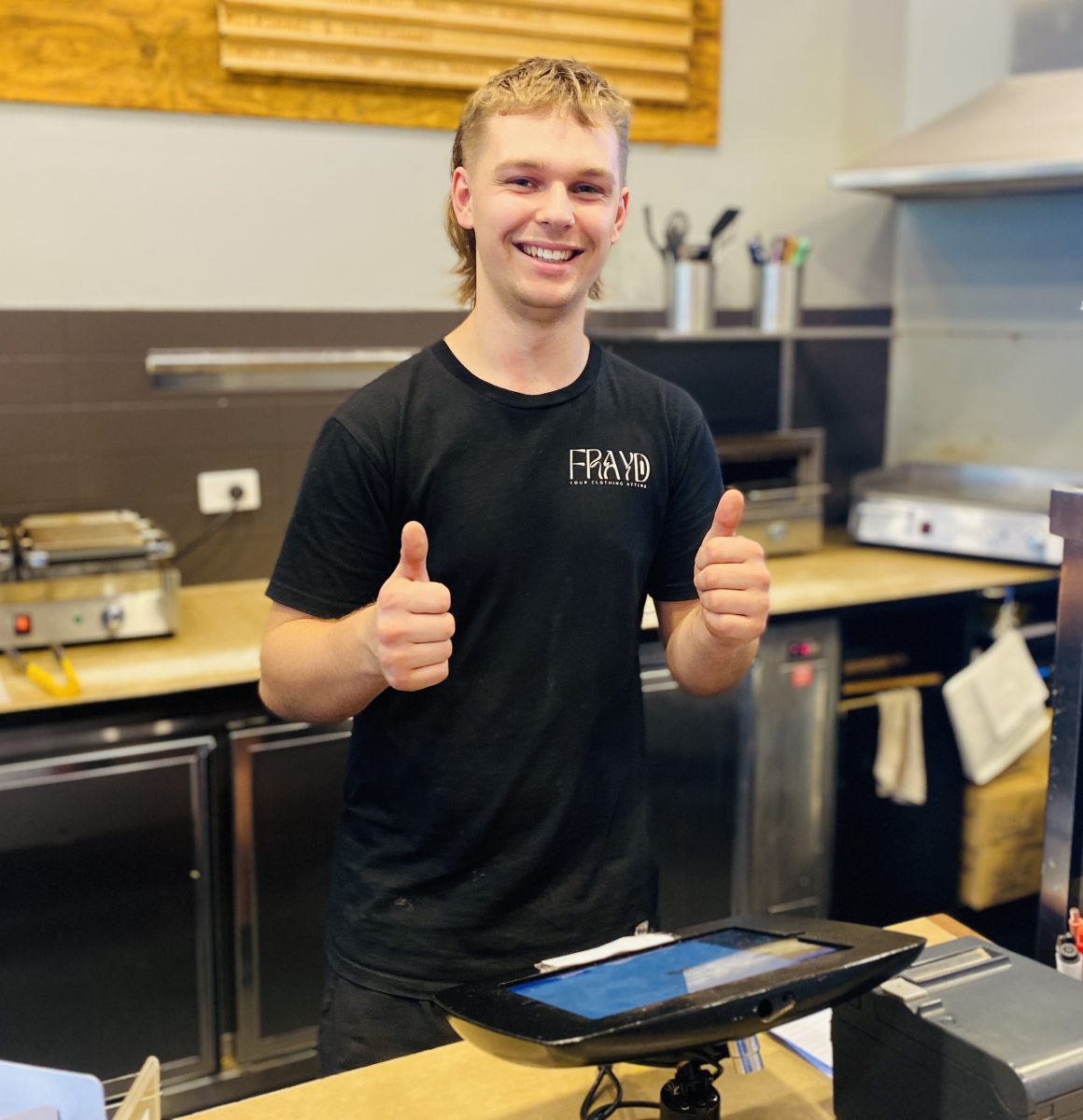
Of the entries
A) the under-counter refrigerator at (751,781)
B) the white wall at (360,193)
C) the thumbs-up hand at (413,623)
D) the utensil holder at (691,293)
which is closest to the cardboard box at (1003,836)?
the under-counter refrigerator at (751,781)

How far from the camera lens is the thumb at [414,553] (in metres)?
1.06

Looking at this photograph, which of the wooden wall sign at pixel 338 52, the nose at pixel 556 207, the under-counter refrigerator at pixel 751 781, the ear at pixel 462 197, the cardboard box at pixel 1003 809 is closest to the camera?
the nose at pixel 556 207

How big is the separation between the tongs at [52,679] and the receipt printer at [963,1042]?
1.48 m

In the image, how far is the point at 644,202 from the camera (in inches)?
129

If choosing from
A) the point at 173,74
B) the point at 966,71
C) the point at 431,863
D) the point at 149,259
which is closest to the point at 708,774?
the point at 431,863

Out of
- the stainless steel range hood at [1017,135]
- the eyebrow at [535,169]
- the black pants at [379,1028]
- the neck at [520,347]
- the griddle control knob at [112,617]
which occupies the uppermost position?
the stainless steel range hood at [1017,135]

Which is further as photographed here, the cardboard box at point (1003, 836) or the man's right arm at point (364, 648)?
the cardboard box at point (1003, 836)

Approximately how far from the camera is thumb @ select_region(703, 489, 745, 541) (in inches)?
45.2

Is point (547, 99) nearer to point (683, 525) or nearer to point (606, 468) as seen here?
point (606, 468)

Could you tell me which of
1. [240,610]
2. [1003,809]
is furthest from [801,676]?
[240,610]

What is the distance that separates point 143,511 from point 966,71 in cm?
251

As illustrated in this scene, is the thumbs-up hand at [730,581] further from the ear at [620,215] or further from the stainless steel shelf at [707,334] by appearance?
the stainless steel shelf at [707,334]

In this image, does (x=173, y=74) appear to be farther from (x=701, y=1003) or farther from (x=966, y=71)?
(x=701, y=1003)

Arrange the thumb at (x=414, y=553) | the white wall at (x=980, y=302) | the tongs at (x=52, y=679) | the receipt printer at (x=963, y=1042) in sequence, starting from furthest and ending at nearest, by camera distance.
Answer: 1. the white wall at (x=980, y=302)
2. the tongs at (x=52, y=679)
3. the thumb at (x=414, y=553)
4. the receipt printer at (x=963, y=1042)
